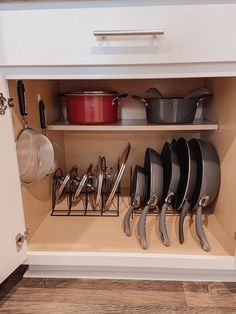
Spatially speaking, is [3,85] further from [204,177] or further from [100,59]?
[204,177]

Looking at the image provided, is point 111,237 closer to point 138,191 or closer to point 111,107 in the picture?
point 138,191

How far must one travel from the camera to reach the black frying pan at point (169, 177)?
85 cm

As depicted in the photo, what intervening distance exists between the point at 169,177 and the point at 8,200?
1.89ft

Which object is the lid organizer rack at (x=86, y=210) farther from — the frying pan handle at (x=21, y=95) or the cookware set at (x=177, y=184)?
the frying pan handle at (x=21, y=95)

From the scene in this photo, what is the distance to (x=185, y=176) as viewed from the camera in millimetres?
953

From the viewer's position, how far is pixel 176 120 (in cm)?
89

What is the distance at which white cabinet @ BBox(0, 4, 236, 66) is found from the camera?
1.85 feet

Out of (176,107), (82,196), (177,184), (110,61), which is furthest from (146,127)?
(82,196)

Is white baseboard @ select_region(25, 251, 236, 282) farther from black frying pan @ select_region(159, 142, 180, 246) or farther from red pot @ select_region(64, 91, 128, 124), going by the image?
red pot @ select_region(64, 91, 128, 124)

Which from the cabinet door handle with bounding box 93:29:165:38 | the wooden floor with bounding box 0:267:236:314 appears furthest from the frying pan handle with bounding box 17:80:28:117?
the wooden floor with bounding box 0:267:236:314

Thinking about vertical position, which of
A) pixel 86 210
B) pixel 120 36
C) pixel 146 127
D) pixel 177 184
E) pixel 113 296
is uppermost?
pixel 120 36

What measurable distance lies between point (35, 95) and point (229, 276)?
2.76 ft

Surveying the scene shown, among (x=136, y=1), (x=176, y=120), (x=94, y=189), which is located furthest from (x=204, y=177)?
(x=136, y=1)

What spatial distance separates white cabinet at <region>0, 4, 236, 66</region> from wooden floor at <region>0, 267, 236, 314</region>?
2.02ft
